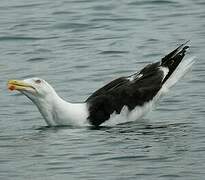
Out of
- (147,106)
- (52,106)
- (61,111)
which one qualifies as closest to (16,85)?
(52,106)

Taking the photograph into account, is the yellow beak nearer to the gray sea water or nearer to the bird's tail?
the gray sea water

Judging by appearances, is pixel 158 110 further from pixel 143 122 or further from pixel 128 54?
pixel 128 54

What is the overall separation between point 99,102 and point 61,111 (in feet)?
1.94

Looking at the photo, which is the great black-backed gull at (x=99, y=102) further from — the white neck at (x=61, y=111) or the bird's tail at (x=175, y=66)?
the bird's tail at (x=175, y=66)

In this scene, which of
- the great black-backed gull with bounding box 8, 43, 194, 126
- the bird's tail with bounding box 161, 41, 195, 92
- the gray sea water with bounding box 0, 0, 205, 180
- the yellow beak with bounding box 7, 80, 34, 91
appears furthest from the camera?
the bird's tail with bounding box 161, 41, 195, 92

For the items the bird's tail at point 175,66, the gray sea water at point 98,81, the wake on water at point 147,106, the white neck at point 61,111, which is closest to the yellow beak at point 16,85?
the white neck at point 61,111

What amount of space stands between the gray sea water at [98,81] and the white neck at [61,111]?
6.7 inches

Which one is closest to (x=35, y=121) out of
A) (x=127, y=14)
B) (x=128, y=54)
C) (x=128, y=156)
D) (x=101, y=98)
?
(x=101, y=98)

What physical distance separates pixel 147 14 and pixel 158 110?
6.81 m

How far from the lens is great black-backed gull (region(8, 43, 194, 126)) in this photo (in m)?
16.6

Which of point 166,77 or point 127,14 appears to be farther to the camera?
point 127,14

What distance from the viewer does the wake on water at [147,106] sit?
656 inches

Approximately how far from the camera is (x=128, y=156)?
563 inches

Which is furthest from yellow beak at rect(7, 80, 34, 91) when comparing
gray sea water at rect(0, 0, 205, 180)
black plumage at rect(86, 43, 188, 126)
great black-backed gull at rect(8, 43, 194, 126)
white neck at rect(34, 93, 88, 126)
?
black plumage at rect(86, 43, 188, 126)
